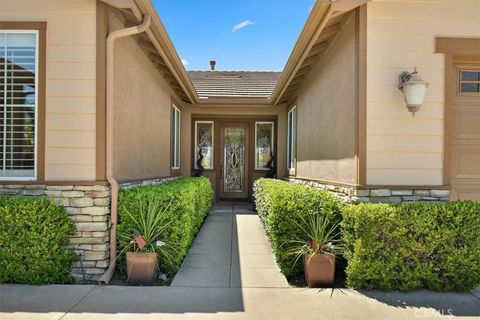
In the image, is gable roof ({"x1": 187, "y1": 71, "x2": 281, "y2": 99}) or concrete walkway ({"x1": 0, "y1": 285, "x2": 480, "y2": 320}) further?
gable roof ({"x1": 187, "y1": 71, "x2": 281, "y2": 99})

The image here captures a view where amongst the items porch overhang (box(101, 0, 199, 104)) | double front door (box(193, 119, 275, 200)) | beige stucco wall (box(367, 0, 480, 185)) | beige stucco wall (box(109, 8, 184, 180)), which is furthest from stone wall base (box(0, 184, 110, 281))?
double front door (box(193, 119, 275, 200))

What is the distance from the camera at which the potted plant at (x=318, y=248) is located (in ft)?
13.7

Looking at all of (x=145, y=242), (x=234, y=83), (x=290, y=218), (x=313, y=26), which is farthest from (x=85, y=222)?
(x=234, y=83)

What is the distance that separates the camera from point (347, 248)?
4.14 meters

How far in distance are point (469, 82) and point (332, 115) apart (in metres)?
1.85

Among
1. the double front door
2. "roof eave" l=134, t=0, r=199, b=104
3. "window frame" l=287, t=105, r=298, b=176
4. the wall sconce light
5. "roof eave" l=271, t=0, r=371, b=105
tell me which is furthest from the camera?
the double front door

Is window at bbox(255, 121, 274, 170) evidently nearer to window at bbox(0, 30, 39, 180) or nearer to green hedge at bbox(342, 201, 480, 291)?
green hedge at bbox(342, 201, 480, 291)

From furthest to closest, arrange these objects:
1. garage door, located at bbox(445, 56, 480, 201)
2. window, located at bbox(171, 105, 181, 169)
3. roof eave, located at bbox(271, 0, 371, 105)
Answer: window, located at bbox(171, 105, 181, 169) < garage door, located at bbox(445, 56, 480, 201) < roof eave, located at bbox(271, 0, 371, 105)

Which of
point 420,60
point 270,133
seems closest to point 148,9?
point 420,60

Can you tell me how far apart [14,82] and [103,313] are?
10.1ft

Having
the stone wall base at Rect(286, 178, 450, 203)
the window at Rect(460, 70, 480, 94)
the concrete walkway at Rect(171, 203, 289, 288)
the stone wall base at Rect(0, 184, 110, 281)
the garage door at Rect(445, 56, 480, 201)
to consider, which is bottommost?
the concrete walkway at Rect(171, 203, 289, 288)

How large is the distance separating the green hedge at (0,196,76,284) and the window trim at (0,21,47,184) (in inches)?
17.4

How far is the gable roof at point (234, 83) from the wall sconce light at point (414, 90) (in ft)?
19.9

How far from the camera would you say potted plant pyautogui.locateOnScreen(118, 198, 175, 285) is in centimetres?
425
